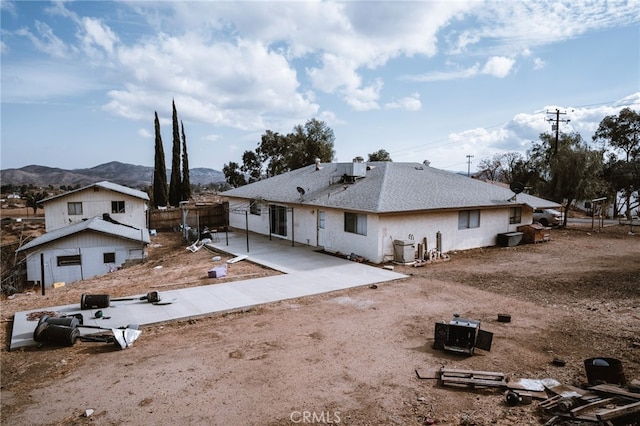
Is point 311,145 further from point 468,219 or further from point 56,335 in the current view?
point 56,335

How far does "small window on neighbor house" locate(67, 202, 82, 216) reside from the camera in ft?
94.2

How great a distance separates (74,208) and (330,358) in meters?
28.4

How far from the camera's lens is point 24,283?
20.4 meters

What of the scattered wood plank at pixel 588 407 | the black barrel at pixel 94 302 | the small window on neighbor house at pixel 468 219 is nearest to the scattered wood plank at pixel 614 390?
the scattered wood plank at pixel 588 407

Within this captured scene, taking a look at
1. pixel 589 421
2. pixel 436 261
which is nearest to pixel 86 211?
pixel 436 261

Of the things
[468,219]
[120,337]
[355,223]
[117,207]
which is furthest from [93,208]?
[468,219]

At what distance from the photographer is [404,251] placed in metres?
16.2

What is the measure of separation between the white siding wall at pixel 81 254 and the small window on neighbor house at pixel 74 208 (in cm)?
923

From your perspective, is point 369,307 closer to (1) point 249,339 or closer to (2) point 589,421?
(1) point 249,339

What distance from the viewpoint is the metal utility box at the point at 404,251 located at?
16.2m

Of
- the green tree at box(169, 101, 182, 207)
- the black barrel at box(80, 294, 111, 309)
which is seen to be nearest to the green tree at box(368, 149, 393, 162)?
the green tree at box(169, 101, 182, 207)

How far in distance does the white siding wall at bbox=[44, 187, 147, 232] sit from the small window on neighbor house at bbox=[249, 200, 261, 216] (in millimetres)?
10375

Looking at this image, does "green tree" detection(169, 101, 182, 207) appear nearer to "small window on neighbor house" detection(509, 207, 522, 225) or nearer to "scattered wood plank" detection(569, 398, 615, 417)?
"small window on neighbor house" detection(509, 207, 522, 225)

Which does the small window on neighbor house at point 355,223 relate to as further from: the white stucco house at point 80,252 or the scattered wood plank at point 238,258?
the white stucco house at point 80,252
